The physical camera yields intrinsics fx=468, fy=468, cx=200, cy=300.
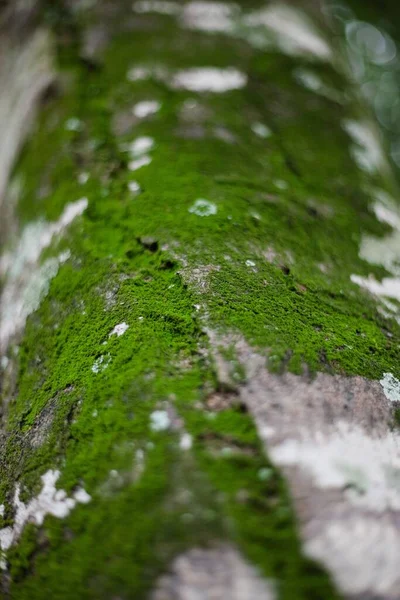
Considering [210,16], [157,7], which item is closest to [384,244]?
[210,16]

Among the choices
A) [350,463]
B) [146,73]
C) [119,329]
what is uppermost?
[146,73]

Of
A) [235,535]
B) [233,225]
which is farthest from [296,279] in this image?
[235,535]

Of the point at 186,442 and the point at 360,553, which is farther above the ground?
the point at 186,442

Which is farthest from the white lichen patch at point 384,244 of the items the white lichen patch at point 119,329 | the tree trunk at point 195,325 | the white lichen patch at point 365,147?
the white lichen patch at point 119,329

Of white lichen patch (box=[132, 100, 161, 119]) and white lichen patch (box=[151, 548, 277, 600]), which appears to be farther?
white lichen patch (box=[132, 100, 161, 119])

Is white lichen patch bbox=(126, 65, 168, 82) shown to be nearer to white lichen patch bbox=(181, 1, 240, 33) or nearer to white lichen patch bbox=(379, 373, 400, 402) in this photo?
white lichen patch bbox=(181, 1, 240, 33)

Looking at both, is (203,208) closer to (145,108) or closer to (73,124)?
(145,108)

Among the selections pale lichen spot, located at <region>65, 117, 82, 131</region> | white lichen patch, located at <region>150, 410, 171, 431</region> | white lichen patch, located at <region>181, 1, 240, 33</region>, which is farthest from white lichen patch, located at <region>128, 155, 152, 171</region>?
white lichen patch, located at <region>181, 1, 240, 33</region>
